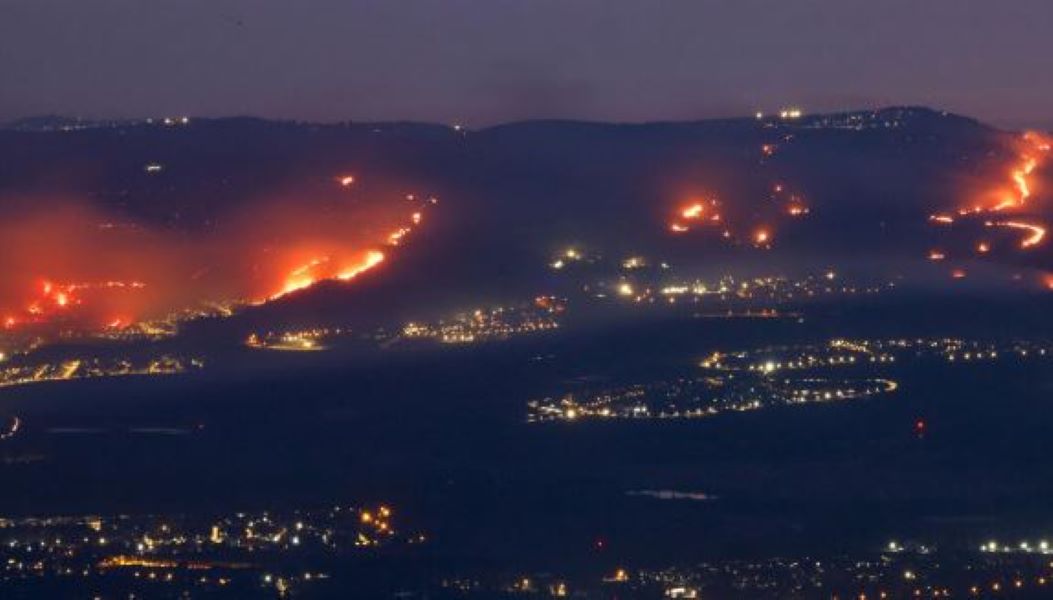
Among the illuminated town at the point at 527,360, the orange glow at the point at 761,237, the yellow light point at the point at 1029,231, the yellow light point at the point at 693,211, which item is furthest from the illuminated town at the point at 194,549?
the yellow light point at the point at 693,211

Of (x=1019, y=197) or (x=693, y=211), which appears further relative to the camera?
(x=1019, y=197)

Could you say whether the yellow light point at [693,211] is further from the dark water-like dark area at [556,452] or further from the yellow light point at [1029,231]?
the dark water-like dark area at [556,452]

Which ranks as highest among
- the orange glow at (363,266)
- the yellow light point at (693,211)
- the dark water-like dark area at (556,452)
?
the yellow light point at (693,211)

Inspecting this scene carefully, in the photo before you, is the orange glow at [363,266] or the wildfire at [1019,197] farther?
the wildfire at [1019,197]

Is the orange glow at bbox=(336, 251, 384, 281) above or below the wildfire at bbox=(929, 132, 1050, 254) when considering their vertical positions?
below

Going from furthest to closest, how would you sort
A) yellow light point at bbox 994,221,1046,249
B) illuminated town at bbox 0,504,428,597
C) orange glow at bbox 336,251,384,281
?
1. yellow light point at bbox 994,221,1046,249
2. orange glow at bbox 336,251,384,281
3. illuminated town at bbox 0,504,428,597

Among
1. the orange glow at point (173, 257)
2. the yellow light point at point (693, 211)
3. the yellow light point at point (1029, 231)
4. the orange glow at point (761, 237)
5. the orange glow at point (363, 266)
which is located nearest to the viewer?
the orange glow at point (173, 257)

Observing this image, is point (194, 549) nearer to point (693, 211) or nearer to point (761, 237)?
point (761, 237)

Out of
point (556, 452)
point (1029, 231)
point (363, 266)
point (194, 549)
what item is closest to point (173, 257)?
point (363, 266)

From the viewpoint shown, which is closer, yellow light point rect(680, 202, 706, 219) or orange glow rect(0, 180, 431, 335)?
orange glow rect(0, 180, 431, 335)

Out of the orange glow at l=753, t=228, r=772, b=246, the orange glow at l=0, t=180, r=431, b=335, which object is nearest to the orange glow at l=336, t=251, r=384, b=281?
the orange glow at l=0, t=180, r=431, b=335

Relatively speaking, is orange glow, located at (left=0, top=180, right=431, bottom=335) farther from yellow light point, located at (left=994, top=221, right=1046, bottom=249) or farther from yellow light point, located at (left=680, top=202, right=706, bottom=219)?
yellow light point, located at (left=994, top=221, right=1046, bottom=249)
